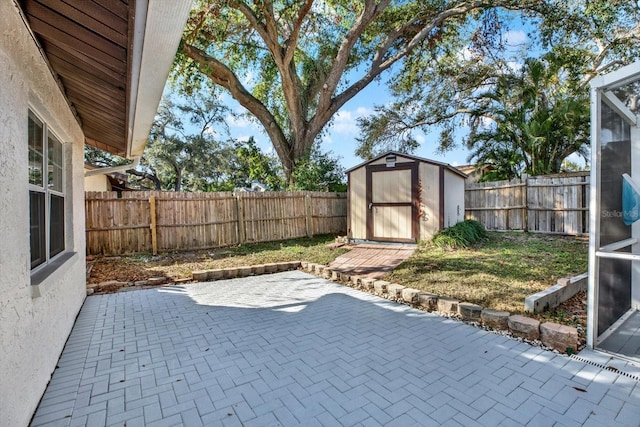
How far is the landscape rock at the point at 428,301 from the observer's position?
4.02 meters

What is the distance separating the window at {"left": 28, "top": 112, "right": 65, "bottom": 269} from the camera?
2.47 m

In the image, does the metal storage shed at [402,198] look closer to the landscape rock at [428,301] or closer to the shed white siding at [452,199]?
the shed white siding at [452,199]

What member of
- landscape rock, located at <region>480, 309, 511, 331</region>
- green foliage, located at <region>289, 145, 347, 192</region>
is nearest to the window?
landscape rock, located at <region>480, 309, 511, 331</region>

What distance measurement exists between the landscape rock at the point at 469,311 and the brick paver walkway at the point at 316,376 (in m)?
0.20

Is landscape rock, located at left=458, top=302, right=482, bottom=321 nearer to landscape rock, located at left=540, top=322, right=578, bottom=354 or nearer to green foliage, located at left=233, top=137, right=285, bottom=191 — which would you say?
landscape rock, located at left=540, top=322, right=578, bottom=354

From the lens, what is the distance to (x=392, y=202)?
8.07 m

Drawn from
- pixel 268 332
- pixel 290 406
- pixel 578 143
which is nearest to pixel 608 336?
pixel 290 406

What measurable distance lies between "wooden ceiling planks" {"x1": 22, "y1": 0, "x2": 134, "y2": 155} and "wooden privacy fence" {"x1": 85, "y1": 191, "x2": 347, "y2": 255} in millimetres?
4526

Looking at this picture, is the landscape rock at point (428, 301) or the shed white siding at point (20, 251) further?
the landscape rock at point (428, 301)

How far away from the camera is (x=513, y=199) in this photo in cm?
990

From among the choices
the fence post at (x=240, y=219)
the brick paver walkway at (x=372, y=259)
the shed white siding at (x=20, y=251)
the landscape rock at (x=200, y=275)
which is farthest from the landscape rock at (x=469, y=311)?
the fence post at (x=240, y=219)

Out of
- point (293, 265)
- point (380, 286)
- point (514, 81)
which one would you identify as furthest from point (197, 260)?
point (514, 81)

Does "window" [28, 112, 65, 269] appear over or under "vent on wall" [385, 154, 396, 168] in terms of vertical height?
under

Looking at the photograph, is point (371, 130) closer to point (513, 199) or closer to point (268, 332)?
point (513, 199)
